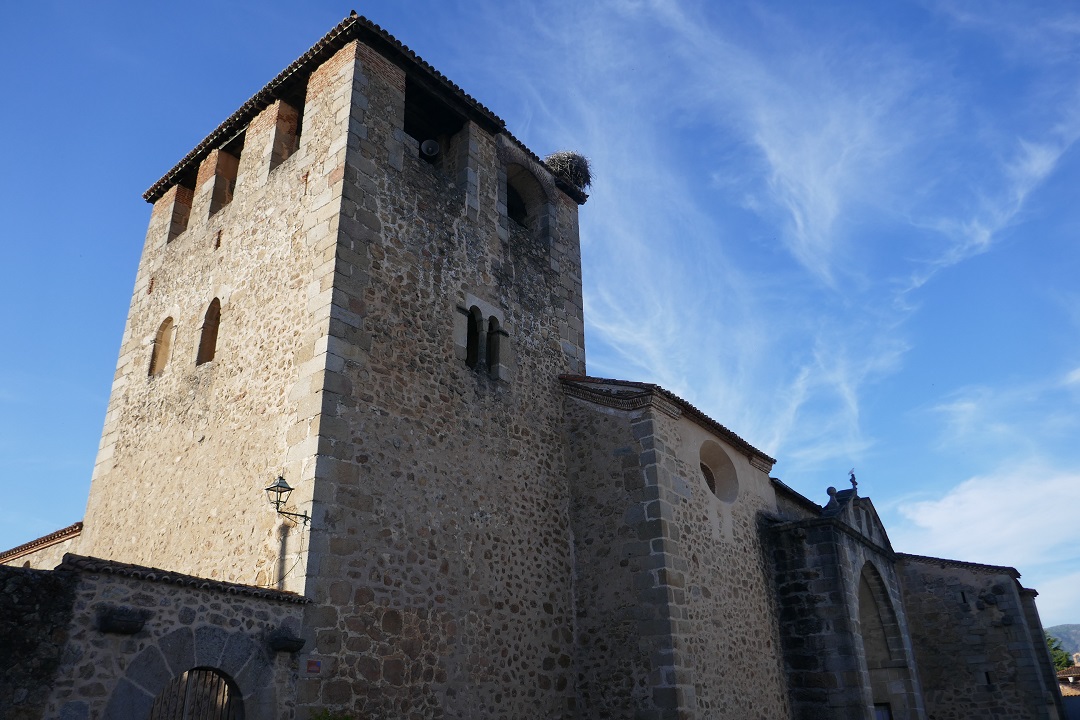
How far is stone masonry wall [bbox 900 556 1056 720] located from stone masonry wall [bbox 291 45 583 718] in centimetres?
1162

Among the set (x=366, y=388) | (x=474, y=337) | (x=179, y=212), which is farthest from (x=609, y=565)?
(x=179, y=212)

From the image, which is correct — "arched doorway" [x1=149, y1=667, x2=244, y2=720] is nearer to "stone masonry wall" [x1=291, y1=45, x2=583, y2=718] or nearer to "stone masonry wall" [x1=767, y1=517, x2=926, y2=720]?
"stone masonry wall" [x1=291, y1=45, x2=583, y2=718]

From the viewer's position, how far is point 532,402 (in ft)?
39.8

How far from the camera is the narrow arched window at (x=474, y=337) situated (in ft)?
38.1

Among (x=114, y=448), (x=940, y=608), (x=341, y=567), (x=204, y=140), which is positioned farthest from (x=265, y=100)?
(x=940, y=608)

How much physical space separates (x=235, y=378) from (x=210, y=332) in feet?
5.86

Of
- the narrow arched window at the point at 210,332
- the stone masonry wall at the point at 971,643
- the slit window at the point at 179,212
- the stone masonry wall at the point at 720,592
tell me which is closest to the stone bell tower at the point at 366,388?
the narrow arched window at the point at 210,332

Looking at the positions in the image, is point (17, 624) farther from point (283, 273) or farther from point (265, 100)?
point (265, 100)

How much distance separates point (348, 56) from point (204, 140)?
4.14m

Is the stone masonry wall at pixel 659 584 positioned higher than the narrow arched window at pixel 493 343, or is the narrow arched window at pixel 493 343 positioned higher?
the narrow arched window at pixel 493 343

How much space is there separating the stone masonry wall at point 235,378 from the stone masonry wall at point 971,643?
620 inches

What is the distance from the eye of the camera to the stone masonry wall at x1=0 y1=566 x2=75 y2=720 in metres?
5.63

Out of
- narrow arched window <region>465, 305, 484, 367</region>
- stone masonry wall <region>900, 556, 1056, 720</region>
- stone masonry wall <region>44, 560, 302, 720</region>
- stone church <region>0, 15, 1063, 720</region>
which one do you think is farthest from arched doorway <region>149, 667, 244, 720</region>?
stone masonry wall <region>900, 556, 1056, 720</region>

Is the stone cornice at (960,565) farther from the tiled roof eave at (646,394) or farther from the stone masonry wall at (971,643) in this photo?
the tiled roof eave at (646,394)
